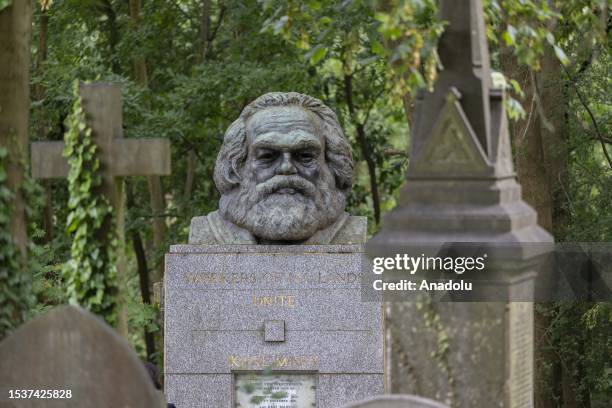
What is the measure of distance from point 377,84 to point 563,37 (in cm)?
→ 563

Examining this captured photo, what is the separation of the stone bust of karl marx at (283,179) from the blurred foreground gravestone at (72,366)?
4232mm

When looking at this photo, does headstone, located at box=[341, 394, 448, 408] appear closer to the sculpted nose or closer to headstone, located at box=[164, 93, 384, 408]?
headstone, located at box=[164, 93, 384, 408]

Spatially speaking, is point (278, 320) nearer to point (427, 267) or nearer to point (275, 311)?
point (275, 311)

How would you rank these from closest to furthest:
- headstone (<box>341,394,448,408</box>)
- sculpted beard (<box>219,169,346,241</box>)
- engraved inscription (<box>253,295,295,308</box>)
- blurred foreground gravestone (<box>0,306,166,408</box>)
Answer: headstone (<box>341,394,448,408</box>), blurred foreground gravestone (<box>0,306,166,408</box>), engraved inscription (<box>253,295,295,308</box>), sculpted beard (<box>219,169,346,241</box>)

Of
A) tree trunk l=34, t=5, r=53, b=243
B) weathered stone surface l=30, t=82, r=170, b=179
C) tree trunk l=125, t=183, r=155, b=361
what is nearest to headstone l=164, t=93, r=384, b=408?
weathered stone surface l=30, t=82, r=170, b=179

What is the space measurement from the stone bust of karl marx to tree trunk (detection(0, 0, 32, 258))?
283 centimetres

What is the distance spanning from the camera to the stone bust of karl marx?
12.3 m

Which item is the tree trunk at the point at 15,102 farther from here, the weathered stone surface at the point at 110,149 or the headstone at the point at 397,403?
the headstone at the point at 397,403

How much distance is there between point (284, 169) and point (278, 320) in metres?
1.31

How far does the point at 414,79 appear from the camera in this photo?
384 inches

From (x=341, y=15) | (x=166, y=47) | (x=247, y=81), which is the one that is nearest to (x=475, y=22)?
(x=341, y=15)

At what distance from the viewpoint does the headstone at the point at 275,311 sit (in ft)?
39.3

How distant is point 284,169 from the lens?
1234cm

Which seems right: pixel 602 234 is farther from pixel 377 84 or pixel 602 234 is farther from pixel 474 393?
pixel 474 393
